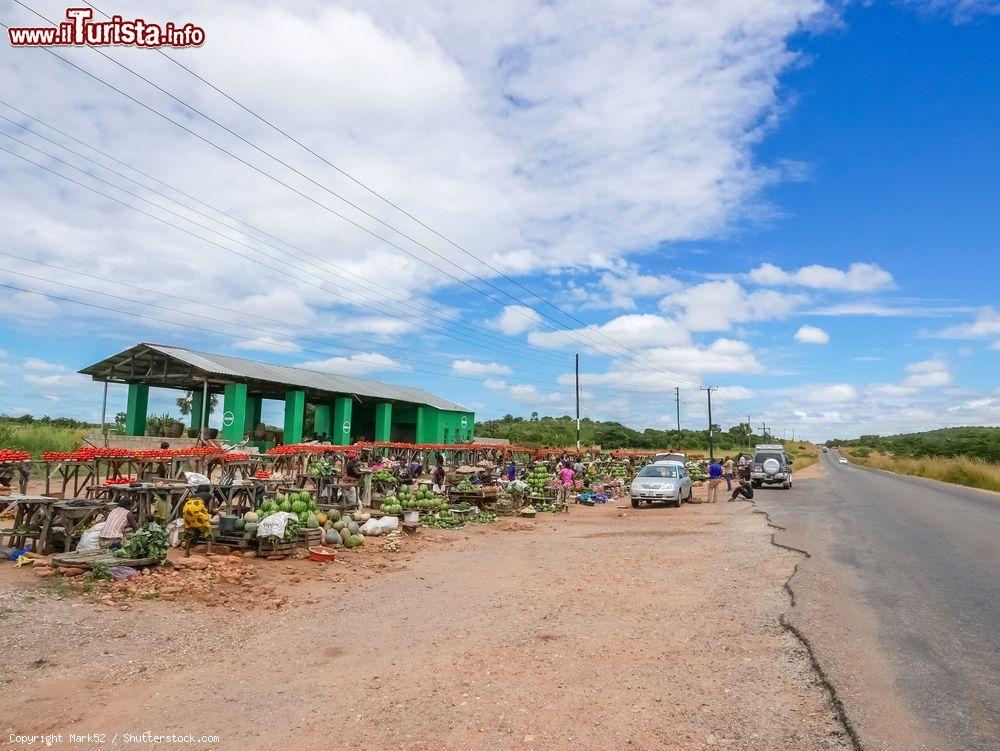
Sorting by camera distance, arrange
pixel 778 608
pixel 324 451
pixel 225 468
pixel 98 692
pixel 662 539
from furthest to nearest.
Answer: pixel 324 451
pixel 225 468
pixel 662 539
pixel 778 608
pixel 98 692

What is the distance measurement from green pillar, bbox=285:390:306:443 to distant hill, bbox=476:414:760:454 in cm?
3275

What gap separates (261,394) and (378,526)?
85.2 ft

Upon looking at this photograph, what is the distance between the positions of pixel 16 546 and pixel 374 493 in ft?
30.4

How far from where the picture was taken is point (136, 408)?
3067cm

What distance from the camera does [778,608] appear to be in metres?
7.36

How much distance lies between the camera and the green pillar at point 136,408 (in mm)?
30578

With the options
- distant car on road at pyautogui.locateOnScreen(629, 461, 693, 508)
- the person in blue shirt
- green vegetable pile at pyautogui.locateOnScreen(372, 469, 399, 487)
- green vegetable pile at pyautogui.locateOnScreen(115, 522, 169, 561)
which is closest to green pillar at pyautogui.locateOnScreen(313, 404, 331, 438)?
green vegetable pile at pyautogui.locateOnScreen(372, 469, 399, 487)

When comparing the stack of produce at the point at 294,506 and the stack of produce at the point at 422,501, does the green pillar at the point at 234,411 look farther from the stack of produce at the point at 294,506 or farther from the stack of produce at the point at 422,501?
the stack of produce at the point at 294,506

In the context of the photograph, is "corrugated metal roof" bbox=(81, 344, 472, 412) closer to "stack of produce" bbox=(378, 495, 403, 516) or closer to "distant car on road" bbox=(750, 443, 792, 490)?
"stack of produce" bbox=(378, 495, 403, 516)

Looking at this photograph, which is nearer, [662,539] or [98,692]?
[98,692]

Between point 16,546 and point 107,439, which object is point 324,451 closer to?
point 107,439

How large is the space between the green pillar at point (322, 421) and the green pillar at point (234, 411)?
36.8 ft

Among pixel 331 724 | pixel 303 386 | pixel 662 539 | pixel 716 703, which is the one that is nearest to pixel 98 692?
pixel 331 724

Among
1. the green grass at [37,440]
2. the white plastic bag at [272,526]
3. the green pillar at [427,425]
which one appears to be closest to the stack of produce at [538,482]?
the white plastic bag at [272,526]
